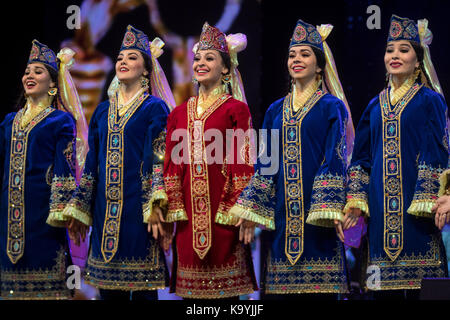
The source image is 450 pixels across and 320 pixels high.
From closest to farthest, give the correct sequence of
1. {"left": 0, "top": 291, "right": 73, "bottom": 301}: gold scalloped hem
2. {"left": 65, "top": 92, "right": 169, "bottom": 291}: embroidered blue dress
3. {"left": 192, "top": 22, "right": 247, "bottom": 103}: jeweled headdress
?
{"left": 65, "top": 92, "right": 169, "bottom": 291}: embroidered blue dress < {"left": 192, "top": 22, "right": 247, "bottom": 103}: jeweled headdress < {"left": 0, "top": 291, "right": 73, "bottom": 301}: gold scalloped hem

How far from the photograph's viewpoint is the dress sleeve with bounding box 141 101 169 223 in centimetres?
401

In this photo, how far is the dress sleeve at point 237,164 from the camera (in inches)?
155

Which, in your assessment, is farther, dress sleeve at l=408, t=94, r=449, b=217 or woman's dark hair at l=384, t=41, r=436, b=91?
woman's dark hair at l=384, t=41, r=436, b=91

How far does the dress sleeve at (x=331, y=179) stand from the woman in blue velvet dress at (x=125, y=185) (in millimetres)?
877

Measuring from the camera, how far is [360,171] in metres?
3.87

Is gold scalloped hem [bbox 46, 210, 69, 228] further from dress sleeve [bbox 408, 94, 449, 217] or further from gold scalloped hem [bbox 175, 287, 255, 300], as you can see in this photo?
dress sleeve [bbox 408, 94, 449, 217]

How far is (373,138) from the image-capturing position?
3.94 m

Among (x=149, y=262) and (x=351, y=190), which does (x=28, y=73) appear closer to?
(x=149, y=262)

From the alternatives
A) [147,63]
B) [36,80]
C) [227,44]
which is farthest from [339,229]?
[36,80]

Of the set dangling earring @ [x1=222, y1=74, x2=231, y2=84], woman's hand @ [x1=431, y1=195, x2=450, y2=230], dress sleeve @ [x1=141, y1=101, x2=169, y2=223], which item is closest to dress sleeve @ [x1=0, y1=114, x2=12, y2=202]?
dress sleeve @ [x1=141, y1=101, x2=169, y2=223]

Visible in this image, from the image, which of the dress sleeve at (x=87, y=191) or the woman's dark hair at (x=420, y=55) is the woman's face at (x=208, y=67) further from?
the woman's dark hair at (x=420, y=55)

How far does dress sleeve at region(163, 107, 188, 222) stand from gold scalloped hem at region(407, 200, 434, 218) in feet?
3.88
